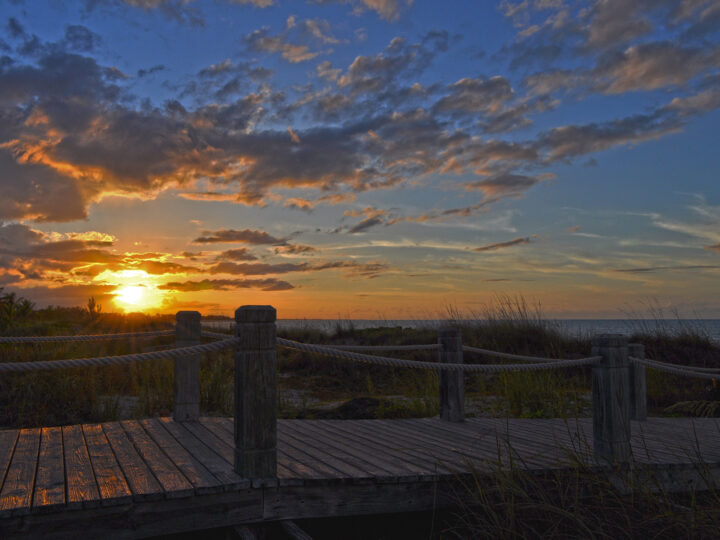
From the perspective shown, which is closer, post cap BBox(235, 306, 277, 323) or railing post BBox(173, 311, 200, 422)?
post cap BBox(235, 306, 277, 323)

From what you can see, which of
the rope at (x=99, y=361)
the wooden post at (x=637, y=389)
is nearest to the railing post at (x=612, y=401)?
the wooden post at (x=637, y=389)

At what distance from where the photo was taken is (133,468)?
402 cm

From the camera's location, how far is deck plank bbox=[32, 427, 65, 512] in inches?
130

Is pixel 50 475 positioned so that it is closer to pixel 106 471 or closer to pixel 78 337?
pixel 106 471

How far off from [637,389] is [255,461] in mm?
5269

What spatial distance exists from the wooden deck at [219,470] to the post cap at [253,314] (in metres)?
1.04

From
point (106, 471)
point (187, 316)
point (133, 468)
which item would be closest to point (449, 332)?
point (187, 316)

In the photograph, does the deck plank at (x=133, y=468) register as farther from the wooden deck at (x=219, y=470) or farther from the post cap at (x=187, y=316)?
the post cap at (x=187, y=316)

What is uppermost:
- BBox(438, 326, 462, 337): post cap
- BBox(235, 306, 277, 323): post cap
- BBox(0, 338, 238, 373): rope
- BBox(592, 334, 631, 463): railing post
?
BBox(235, 306, 277, 323): post cap

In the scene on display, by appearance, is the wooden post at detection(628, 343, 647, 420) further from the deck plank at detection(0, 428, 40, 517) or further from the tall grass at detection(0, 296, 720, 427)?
the deck plank at detection(0, 428, 40, 517)

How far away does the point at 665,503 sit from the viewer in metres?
3.33

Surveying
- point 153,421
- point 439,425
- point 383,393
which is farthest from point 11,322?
point 439,425

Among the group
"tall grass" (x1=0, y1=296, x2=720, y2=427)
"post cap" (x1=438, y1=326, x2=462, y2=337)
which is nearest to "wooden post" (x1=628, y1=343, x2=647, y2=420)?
"tall grass" (x1=0, y1=296, x2=720, y2=427)

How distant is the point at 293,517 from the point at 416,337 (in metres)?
13.1
